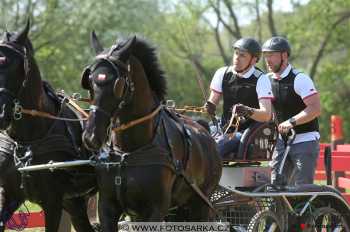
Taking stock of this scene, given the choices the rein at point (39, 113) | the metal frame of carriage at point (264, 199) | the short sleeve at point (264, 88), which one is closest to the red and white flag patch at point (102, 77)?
the rein at point (39, 113)

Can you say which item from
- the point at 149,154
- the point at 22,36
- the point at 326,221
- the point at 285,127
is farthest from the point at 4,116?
the point at 326,221

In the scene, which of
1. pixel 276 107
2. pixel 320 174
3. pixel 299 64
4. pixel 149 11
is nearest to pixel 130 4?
pixel 149 11

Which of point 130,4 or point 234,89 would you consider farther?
point 130,4

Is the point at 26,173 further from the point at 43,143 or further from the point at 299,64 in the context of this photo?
the point at 299,64

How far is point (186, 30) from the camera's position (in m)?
38.7

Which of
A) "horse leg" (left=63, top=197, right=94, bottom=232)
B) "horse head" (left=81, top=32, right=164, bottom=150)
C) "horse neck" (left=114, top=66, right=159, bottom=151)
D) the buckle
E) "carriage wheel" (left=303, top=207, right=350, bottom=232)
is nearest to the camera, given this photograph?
"horse head" (left=81, top=32, right=164, bottom=150)

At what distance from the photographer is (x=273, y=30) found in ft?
122

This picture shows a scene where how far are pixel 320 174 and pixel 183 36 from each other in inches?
1011

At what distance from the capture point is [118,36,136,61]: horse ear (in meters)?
5.62

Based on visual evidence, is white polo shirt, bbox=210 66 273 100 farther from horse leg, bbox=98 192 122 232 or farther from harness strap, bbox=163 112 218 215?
horse leg, bbox=98 192 122 232

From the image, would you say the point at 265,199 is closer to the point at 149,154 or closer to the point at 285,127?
the point at 285,127

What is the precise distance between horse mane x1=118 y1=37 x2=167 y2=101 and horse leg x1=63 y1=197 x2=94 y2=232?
130 cm

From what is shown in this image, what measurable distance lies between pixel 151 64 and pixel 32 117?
105 centimetres

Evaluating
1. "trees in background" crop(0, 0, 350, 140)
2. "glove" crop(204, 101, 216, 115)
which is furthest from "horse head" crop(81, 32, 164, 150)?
"trees in background" crop(0, 0, 350, 140)
